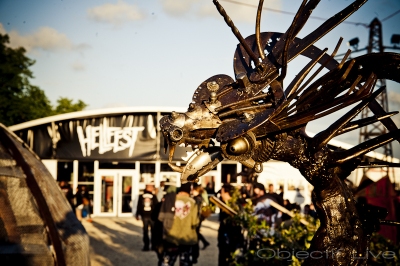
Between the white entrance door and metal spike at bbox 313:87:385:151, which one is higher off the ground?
metal spike at bbox 313:87:385:151

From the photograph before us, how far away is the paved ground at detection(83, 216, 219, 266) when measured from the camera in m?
10.4

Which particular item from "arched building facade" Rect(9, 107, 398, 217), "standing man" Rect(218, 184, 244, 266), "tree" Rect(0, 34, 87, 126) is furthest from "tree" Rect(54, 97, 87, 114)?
"standing man" Rect(218, 184, 244, 266)

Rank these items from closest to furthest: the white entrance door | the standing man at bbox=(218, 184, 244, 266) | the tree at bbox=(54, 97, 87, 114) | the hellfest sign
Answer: the standing man at bbox=(218, 184, 244, 266) < the hellfest sign < the white entrance door < the tree at bbox=(54, 97, 87, 114)

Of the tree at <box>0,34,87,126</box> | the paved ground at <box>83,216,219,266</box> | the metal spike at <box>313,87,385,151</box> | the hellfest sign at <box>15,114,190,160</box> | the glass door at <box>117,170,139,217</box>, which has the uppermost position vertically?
the tree at <box>0,34,87,126</box>

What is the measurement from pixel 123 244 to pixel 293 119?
11.4 m

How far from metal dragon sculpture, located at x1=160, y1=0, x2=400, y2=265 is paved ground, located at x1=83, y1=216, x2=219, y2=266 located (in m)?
7.69

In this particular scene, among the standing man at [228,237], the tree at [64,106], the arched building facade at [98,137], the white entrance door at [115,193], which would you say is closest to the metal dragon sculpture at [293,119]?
the standing man at [228,237]

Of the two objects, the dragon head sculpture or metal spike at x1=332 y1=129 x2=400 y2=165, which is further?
metal spike at x1=332 y1=129 x2=400 y2=165

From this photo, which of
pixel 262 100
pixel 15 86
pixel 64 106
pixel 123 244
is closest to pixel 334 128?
pixel 262 100

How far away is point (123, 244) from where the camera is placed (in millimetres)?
12953

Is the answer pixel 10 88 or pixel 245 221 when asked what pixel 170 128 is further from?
pixel 10 88

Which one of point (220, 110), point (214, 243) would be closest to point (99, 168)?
point (214, 243)

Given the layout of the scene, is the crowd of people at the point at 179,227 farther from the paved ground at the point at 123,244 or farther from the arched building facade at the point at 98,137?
the arched building facade at the point at 98,137

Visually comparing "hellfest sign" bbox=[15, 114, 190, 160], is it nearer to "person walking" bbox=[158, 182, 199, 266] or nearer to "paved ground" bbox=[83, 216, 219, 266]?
"paved ground" bbox=[83, 216, 219, 266]
